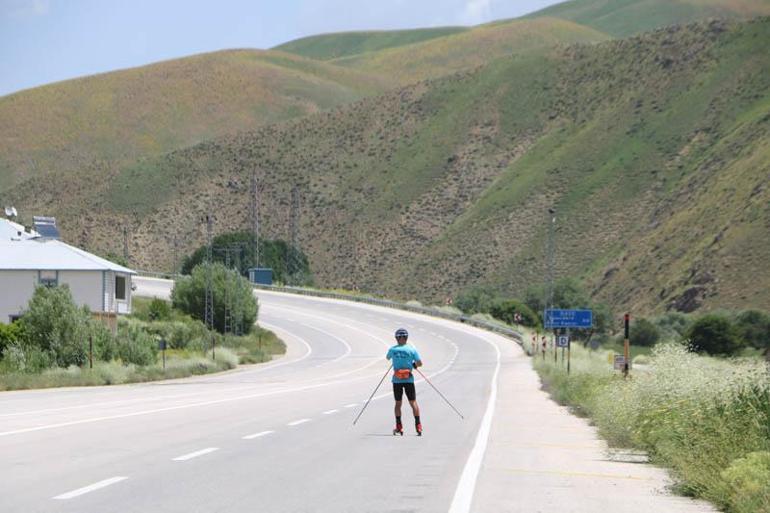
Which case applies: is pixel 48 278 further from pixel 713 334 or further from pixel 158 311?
pixel 713 334

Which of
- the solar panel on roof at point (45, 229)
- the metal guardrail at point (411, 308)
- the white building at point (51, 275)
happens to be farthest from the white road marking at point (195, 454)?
the solar panel on roof at point (45, 229)

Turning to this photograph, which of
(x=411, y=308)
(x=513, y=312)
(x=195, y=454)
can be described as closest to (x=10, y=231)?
(x=411, y=308)

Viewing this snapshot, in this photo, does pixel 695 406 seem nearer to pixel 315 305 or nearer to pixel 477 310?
pixel 315 305

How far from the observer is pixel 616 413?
19.2m

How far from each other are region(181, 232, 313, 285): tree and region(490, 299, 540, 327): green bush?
2594 centimetres

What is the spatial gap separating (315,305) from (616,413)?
80837 mm

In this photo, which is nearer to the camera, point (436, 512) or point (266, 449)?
point (436, 512)

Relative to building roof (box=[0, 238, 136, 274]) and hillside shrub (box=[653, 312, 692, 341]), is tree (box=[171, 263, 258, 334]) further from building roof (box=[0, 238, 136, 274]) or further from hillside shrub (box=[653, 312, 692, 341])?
hillside shrub (box=[653, 312, 692, 341])

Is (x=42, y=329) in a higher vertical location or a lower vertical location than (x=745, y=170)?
lower

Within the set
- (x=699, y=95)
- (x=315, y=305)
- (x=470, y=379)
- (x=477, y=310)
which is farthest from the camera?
(x=699, y=95)

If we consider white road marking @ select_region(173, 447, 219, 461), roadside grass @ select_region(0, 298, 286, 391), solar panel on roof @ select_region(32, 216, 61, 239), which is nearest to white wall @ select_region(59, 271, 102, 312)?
roadside grass @ select_region(0, 298, 286, 391)

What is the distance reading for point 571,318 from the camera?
53.4 metres

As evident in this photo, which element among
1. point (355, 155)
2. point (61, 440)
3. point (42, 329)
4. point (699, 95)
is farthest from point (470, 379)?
point (355, 155)

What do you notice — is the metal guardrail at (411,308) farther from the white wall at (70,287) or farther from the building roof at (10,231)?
the building roof at (10,231)
